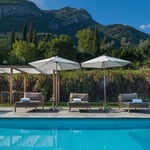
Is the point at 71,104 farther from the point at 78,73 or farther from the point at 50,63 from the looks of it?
the point at 78,73

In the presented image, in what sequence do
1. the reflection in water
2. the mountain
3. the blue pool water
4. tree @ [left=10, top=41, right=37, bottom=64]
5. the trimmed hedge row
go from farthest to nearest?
the mountain < tree @ [left=10, top=41, right=37, bottom=64] < the trimmed hedge row < the blue pool water < the reflection in water

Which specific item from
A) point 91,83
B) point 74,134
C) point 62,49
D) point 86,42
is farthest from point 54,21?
point 74,134

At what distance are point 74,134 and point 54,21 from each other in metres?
108

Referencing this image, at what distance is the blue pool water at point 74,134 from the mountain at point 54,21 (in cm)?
7955

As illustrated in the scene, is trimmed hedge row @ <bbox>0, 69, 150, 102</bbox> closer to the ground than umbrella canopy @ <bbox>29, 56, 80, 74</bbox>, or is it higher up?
closer to the ground

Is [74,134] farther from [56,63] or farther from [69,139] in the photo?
[56,63]

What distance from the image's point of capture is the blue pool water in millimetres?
7957

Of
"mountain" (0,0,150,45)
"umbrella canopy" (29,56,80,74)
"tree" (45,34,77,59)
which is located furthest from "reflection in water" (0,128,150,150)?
"mountain" (0,0,150,45)

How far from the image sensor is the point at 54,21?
116m

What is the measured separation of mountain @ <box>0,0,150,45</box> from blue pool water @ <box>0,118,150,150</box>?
79548mm

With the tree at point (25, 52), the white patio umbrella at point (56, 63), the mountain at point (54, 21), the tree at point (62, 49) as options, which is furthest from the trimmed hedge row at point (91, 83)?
the mountain at point (54, 21)

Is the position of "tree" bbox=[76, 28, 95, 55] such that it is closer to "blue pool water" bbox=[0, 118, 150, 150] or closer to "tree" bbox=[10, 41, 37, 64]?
"tree" bbox=[10, 41, 37, 64]

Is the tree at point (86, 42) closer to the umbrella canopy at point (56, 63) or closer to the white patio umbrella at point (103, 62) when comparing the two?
the umbrella canopy at point (56, 63)

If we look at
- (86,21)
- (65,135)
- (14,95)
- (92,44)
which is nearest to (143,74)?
(14,95)
